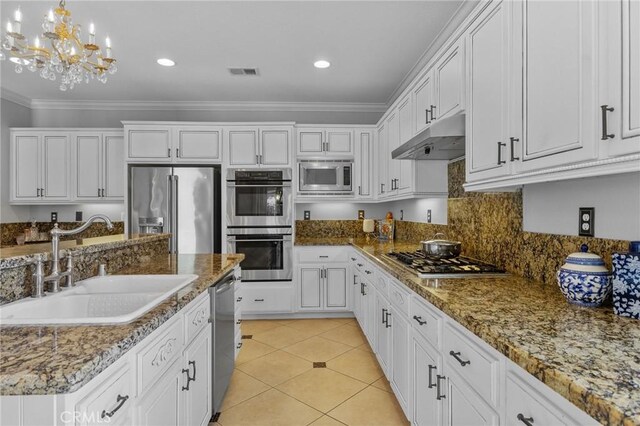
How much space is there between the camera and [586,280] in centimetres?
123

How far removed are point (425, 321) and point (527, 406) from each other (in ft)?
2.37

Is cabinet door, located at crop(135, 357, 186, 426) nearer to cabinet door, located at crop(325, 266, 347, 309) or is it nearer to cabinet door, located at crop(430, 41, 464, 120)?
cabinet door, located at crop(430, 41, 464, 120)

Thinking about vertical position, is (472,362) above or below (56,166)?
below

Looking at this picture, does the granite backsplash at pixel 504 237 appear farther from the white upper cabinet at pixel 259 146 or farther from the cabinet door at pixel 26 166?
the cabinet door at pixel 26 166

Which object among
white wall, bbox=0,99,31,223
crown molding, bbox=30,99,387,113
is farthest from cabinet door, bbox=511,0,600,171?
white wall, bbox=0,99,31,223

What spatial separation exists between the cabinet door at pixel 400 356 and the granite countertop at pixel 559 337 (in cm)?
45

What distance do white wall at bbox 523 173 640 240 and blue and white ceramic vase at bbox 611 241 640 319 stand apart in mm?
153

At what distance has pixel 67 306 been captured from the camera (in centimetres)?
147

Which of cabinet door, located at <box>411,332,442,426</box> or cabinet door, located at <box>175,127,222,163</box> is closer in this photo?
cabinet door, located at <box>411,332,442,426</box>

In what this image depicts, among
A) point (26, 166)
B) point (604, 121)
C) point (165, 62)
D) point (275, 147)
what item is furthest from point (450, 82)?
point (26, 166)

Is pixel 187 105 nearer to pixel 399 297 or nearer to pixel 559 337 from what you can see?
pixel 399 297

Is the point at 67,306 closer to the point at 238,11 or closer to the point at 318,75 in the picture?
the point at 238,11

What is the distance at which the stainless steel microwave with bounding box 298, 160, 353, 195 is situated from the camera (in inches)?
164

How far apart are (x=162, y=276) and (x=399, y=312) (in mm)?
1347
